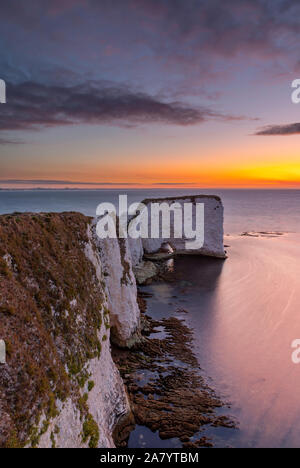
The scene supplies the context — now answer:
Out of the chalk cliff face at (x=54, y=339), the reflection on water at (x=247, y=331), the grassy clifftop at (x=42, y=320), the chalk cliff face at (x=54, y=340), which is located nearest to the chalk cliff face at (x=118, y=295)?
the chalk cliff face at (x=54, y=339)

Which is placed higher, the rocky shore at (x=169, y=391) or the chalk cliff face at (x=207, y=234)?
the chalk cliff face at (x=207, y=234)

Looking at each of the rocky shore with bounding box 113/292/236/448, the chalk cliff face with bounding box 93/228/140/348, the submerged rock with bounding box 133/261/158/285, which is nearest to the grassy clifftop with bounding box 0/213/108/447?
the rocky shore with bounding box 113/292/236/448

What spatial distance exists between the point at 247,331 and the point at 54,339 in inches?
424

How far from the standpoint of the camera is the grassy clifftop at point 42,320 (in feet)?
14.3

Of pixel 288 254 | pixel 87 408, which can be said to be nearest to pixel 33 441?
pixel 87 408

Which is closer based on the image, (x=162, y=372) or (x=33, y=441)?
(x=33, y=441)

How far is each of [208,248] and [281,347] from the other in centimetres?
1694

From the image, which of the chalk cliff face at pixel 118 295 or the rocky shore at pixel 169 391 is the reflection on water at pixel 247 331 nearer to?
the rocky shore at pixel 169 391

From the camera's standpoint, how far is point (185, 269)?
2512cm

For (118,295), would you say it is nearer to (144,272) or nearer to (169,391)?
(169,391)

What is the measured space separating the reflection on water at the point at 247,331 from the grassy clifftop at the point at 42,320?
4.78 m

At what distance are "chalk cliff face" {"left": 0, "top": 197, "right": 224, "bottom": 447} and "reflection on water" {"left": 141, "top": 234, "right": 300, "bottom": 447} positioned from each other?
13.0 ft

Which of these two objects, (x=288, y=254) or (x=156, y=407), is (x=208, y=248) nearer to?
(x=288, y=254)

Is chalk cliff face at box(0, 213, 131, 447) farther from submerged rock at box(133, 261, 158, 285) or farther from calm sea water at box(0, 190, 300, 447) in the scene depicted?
submerged rock at box(133, 261, 158, 285)
